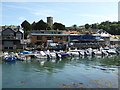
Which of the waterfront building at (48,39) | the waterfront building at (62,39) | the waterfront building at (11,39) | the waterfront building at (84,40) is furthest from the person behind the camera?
the waterfront building at (84,40)

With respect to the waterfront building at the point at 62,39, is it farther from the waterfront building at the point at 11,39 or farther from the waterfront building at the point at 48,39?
the waterfront building at the point at 11,39

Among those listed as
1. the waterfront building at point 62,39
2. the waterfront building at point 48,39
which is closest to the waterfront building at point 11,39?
the waterfront building at point 48,39

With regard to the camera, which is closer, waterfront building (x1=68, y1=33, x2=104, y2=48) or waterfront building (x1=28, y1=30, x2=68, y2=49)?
waterfront building (x1=28, y1=30, x2=68, y2=49)

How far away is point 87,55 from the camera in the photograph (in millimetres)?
39812

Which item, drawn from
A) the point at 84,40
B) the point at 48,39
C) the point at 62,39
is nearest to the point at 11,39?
the point at 48,39

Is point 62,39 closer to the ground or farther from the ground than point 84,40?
farther from the ground

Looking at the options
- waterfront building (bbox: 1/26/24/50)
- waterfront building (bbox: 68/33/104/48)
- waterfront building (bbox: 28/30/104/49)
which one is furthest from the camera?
waterfront building (bbox: 68/33/104/48)

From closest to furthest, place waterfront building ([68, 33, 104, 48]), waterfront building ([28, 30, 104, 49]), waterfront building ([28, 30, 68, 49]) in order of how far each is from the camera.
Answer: waterfront building ([28, 30, 68, 49]), waterfront building ([28, 30, 104, 49]), waterfront building ([68, 33, 104, 48])

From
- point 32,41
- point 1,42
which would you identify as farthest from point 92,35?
point 1,42

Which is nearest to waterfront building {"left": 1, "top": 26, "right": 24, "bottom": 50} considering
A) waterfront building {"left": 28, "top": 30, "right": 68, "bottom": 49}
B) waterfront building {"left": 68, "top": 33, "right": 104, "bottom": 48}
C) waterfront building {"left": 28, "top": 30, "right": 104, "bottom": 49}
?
waterfront building {"left": 28, "top": 30, "right": 68, "bottom": 49}

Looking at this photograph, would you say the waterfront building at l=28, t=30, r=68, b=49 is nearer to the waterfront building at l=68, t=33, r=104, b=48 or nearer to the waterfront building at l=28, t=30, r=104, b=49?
the waterfront building at l=28, t=30, r=104, b=49

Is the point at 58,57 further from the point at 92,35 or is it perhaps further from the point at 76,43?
the point at 92,35

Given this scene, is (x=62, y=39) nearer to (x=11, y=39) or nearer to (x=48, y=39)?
(x=48, y=39)

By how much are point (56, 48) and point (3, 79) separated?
83.8ft
